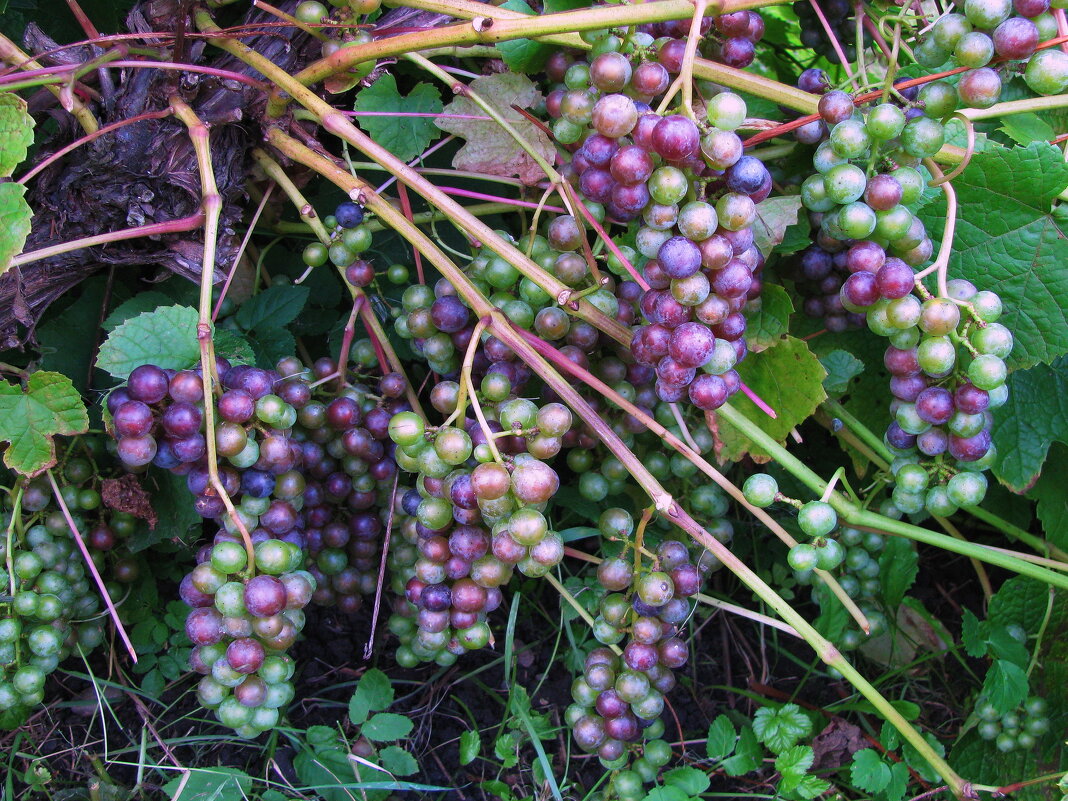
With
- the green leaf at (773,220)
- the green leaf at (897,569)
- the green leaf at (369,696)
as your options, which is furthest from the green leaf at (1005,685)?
the green leaf at (369,696)

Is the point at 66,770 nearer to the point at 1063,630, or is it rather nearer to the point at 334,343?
the point at 334,343

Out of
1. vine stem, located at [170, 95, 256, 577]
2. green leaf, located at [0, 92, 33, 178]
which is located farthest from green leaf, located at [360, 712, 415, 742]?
green leaf, located at [0, 92, 33, 178]

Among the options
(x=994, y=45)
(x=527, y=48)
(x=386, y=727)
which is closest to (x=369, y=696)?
(x=386, y=727)

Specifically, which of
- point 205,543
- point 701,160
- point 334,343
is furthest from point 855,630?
point 205,543

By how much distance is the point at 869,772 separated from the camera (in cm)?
133

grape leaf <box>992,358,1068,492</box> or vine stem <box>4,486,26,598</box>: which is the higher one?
grape leaf <box>992,358,1068,492</box>

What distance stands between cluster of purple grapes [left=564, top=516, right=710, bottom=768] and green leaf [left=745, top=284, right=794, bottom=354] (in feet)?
1.09

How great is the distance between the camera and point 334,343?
1509 mm

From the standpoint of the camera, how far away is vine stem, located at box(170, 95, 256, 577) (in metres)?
1.06

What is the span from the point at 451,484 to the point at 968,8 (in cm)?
88

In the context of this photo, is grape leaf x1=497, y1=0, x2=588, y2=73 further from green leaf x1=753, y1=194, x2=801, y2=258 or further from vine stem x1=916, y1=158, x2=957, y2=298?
vine stem x1=916, y1=158, x2=957, y2=298

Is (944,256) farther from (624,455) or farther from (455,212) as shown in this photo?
(455,212)

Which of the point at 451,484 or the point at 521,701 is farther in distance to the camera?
the point at 521,701

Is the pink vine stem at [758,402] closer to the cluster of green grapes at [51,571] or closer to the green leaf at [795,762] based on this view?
the green leaf at [795,762]
